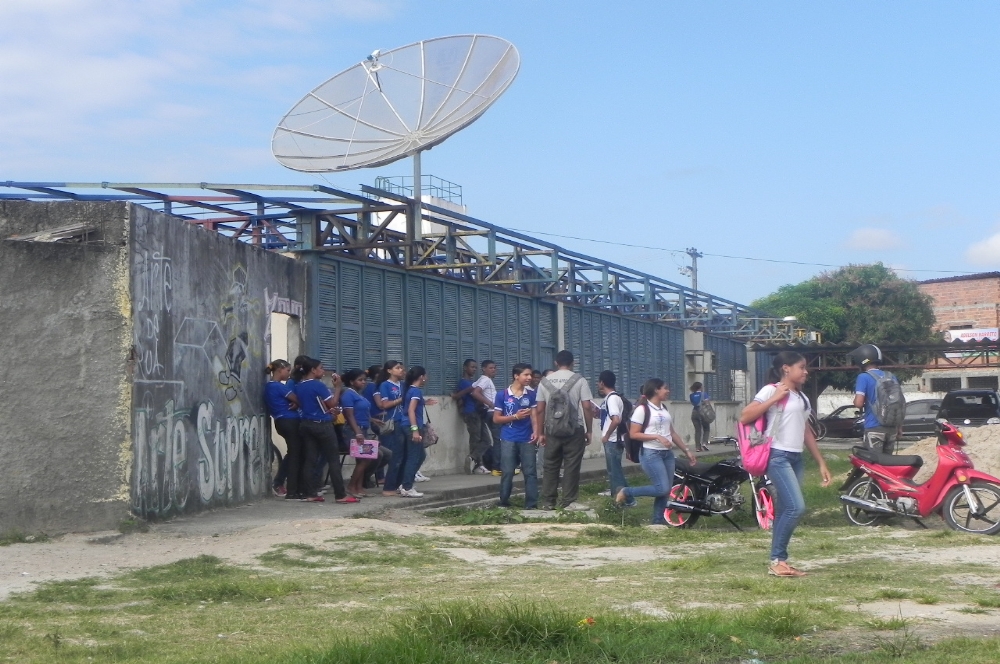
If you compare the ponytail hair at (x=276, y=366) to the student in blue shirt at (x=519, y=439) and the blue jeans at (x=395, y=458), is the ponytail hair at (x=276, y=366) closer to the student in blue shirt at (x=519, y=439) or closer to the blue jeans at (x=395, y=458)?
the blue jeans at (x=395, y=458)

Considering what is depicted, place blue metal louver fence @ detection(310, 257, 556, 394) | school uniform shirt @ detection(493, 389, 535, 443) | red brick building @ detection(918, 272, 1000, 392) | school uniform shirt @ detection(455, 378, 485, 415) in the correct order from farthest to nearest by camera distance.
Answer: red brick building @ detection(918, 272, 1000, 392) < school uniform shirt @ detection(455, 378, 485, 415) < blue metal louver fence @ detection(310, 257, 556, 394) < school uniform shirt @ detection(493, 389, 535, 443)

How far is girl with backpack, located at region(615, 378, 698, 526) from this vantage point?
12.2 meters

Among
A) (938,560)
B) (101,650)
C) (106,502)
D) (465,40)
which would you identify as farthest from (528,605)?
(465,40)

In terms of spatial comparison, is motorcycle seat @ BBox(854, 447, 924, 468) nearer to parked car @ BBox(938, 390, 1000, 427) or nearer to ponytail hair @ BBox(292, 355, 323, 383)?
ponytail hair @ BBox(292, 355, 323, 383)

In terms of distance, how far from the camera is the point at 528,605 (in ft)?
20.0

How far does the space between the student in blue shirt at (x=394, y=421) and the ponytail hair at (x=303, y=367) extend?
3.84 ft

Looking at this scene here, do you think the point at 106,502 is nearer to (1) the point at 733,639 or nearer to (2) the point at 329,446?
(2) the point at 329,446

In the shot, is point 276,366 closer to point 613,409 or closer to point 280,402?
point 280,402

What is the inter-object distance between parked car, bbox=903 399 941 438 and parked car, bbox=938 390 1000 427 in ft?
5.46

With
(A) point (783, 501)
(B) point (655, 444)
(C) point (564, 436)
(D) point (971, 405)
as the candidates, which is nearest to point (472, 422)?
(C) point (564, 436)

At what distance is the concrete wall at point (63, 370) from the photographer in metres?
10.8

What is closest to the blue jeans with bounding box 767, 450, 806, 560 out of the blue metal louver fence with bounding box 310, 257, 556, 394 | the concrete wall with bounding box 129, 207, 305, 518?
the concrete wall with bounding box 129, 207, 305, 518

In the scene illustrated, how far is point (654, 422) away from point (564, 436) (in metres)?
1.41

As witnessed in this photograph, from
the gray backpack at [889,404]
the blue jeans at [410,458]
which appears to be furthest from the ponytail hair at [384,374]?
the gray backpack at [889,404]
